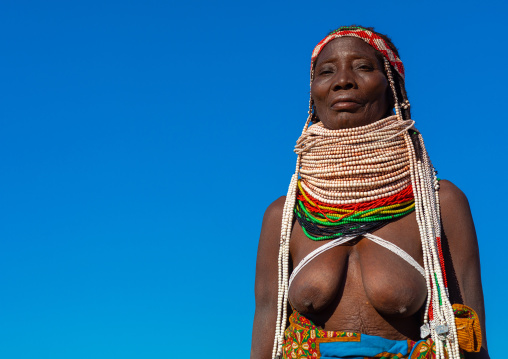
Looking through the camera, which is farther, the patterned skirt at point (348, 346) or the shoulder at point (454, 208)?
the shoulder at point (454, 208)

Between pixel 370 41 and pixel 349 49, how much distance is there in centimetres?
16

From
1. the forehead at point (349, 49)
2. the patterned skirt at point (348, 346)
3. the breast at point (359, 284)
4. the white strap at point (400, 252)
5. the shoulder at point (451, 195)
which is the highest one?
→ the forehead at point (349, 49)

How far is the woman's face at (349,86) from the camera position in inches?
201

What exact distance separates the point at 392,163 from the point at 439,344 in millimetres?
1213

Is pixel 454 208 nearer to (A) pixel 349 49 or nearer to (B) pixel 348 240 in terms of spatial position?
(B) pixel 348 240

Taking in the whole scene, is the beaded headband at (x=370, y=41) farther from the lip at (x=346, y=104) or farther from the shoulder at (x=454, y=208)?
the shoulder at (x=454, y=208)

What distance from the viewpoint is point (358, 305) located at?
4.64 meters

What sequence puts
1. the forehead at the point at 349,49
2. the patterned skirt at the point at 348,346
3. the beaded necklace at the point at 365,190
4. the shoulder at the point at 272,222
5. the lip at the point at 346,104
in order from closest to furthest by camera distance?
the patterned skirt at the point at 348,346 → the beaded necklace at the point at 365,190 → the lip at the point at 346,104 → the forehead at the point at 349,49 → the shoulder at the point at 272,222

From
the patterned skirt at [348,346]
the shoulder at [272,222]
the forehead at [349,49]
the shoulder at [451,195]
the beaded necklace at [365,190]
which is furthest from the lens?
the shoulder at [272,222]

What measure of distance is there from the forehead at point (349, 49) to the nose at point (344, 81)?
0.15m

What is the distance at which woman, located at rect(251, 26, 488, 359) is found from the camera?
14.9 feet

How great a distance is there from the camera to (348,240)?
482 centimetres

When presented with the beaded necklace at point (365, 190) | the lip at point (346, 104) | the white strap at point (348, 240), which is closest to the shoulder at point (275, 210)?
the beaded necklace at point (365, 190)

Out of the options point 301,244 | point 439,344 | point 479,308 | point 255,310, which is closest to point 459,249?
point 479,308
